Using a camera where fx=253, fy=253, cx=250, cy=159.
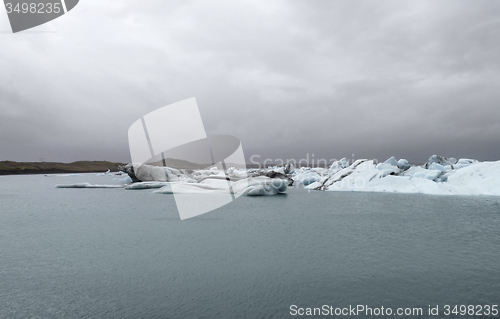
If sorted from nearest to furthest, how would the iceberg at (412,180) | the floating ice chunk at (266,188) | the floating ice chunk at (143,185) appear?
the iceberg at (412,180)
the floating ice chunk at (266,188)
the floating ice chunk at (143,185)

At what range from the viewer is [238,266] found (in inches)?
101

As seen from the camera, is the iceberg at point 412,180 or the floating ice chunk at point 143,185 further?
the floating ice chunk at point 143,185

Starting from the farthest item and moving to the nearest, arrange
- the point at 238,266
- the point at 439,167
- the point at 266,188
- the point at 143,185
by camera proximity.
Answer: the point at 439,167
the point at 143,185
the point at 266,188
the point at 238,266

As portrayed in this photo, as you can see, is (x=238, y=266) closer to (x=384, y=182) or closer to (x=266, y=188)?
(x=266, y=188)

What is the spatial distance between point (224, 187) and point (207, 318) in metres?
9.67

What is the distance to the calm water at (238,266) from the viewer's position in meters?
1.85

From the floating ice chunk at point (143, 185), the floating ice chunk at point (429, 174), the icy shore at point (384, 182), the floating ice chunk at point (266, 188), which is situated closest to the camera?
the icy shore at point (384, 182)

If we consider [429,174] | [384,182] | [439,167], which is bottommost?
[384,182]

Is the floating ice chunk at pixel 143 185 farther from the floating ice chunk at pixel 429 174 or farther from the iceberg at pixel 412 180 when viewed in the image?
the floating ice chunk at pixel 429 174

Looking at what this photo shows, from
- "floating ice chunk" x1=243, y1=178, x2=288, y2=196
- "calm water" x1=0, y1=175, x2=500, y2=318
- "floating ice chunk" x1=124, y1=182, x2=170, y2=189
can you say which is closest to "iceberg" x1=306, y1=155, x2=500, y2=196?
"floating ice chunk" x1=243, y1=178, x2=288, y2=196

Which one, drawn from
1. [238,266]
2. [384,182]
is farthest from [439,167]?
[238,266]

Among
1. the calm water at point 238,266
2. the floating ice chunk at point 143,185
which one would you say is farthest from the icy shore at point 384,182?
the calm water at point 238,266

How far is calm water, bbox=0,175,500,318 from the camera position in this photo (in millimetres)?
1854

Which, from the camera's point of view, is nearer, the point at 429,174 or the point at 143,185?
the point at 429,174
